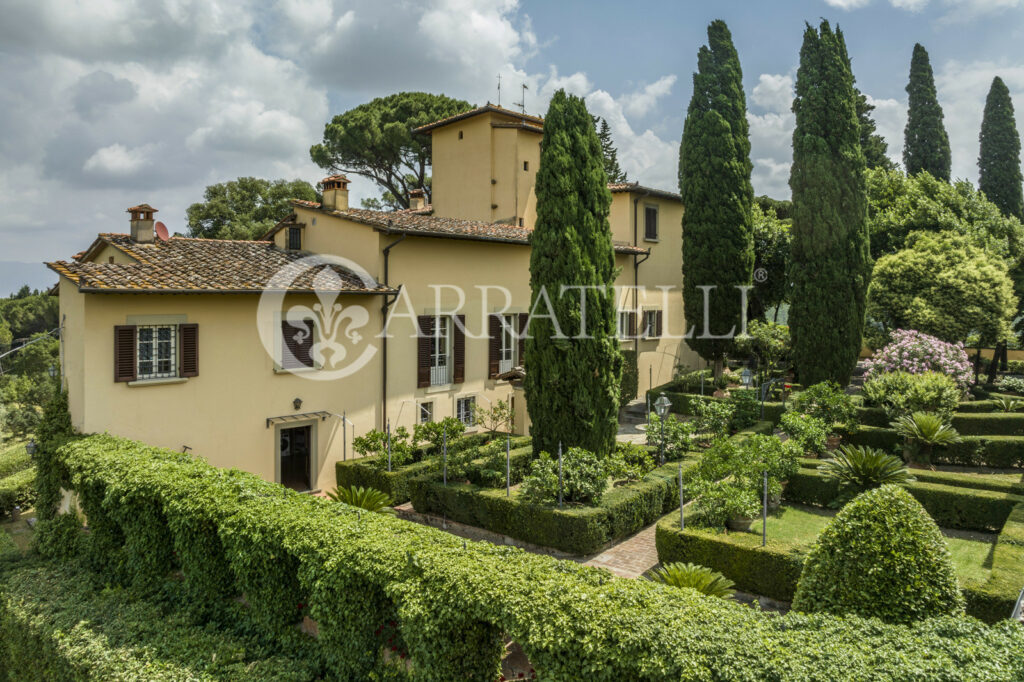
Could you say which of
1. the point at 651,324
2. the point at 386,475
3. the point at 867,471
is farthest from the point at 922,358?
the point at 386,475

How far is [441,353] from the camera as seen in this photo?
18.2m

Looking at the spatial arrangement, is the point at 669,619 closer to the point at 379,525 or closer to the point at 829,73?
the point at 379,525

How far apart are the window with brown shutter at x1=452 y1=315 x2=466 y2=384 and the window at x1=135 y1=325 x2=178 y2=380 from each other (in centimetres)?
734

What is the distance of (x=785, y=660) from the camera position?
5.06 meters

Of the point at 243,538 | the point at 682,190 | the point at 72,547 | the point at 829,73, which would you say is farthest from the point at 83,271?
the point at 829,73

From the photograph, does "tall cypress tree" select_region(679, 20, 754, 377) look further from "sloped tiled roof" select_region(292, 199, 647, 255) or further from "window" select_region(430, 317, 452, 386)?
"window" select_region(430, 317, 452, 386)

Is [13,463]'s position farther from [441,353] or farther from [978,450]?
[978,450]

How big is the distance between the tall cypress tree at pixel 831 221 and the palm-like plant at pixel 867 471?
30.3 ft

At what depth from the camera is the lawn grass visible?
1045cm

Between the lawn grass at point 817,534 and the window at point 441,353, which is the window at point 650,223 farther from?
the lawn grass at point 817,534

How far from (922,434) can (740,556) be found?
9.29m

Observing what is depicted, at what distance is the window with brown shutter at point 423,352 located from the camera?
689 inches

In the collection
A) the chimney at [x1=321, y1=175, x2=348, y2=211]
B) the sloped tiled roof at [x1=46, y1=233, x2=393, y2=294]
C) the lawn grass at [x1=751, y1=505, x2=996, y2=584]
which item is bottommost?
the lawn grass at [x1=751, y1=505, x2=996, y2=584]

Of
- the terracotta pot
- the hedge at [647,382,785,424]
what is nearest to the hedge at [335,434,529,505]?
the terracotta pot
